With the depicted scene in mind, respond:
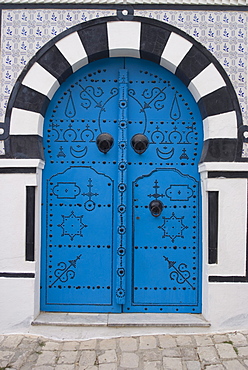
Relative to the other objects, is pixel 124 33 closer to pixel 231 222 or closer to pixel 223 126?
pixel 223 126

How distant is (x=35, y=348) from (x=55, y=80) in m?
2.38

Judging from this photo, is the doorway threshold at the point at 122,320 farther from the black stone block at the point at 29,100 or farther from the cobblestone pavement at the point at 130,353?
the black stone block at the point at 29,100

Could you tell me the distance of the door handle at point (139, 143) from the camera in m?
3.40

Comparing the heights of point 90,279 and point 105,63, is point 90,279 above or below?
below

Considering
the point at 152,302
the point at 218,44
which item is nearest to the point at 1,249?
the point at 152,302

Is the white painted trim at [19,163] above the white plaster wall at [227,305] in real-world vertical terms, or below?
above

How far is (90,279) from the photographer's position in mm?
3451

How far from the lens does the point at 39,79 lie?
3.31 metres

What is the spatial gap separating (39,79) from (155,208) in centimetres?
162

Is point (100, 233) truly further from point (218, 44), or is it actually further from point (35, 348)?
point (218, 44)

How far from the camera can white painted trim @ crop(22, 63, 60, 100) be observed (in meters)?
3.30

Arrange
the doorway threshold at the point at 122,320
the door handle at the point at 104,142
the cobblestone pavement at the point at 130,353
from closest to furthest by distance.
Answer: the cobblestone pavement at the point at 130,353 → the doorway threshold at the point at 122,320 → the door handle at the point at 104,142

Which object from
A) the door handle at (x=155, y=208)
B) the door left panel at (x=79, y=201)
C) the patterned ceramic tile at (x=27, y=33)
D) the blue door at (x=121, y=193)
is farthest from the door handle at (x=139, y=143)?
the patterned ceramic tile at (x=27, y=33)

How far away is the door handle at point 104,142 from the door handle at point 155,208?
0.68 metres
